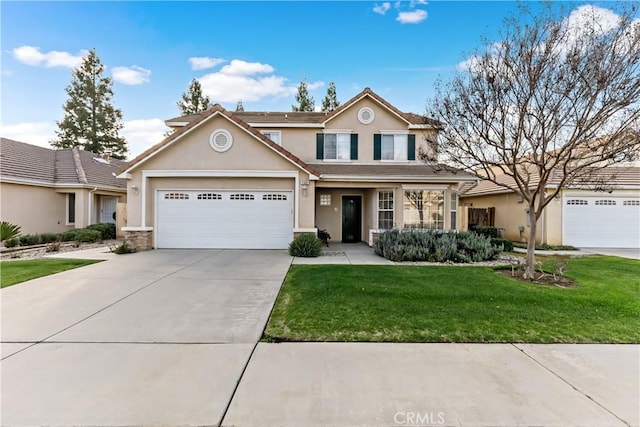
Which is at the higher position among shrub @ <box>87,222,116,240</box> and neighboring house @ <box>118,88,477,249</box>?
neighboring house @ <box>118,88,477,249</box>

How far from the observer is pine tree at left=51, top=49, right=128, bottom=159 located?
3165 cm

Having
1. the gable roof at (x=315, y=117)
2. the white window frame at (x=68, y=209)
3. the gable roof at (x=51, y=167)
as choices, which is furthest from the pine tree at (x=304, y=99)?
the white window frame at (x=68, y=209)

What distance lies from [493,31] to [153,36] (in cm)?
1352

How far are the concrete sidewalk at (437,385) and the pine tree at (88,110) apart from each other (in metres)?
36.0

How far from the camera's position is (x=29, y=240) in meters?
13.4

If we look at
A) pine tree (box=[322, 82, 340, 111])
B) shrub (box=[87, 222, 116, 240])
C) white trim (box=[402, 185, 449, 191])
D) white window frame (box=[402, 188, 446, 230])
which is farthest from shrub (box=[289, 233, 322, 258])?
pine tree (box=[322, 82, 340, 111])

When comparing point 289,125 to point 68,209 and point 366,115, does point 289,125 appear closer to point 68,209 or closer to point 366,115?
point 366,115

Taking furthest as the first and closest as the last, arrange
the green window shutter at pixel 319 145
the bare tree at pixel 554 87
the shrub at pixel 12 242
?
the green window shutter at pixel 319 145
the shrub at pixel 12 242
the bare tree at pixel 554 87

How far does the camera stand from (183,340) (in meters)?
4.22

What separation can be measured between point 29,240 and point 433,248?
1727 centimetres

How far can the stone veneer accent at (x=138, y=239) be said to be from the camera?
39.2 ft

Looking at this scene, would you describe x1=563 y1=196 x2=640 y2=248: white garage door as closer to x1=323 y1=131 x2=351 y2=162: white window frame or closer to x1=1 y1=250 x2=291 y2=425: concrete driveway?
x1=323 y1=131 x2=351 y2=162: white window frame

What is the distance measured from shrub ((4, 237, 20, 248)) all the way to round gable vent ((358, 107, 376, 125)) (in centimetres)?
1630

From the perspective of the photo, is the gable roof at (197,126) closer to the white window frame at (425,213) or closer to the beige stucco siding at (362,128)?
the beige stucco siding at (362,128)
